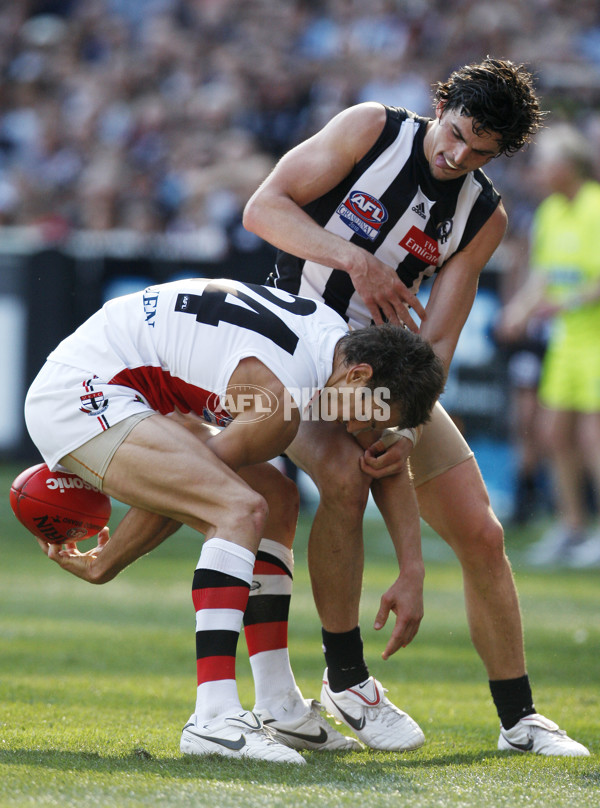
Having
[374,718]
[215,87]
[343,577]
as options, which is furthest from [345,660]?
[215,87]

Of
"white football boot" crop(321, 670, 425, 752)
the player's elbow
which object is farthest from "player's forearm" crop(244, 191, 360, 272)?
"white football boot" crop(321, 670, 425, 752)

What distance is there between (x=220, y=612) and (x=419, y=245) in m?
1.48

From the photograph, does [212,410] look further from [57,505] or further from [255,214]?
[255,214]

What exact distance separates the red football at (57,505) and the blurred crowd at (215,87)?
7294 millimetres

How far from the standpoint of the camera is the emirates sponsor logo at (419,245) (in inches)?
159

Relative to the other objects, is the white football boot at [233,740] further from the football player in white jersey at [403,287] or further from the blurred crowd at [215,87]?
the blurred crowd at [215,87]

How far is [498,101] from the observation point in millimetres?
3732

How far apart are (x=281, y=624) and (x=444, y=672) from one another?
1543 millimetres

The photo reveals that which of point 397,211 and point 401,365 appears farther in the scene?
point 397,211

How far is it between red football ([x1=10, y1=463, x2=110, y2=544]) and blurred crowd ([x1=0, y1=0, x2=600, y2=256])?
Answer: 287 inches

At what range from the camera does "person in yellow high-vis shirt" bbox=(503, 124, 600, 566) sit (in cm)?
875

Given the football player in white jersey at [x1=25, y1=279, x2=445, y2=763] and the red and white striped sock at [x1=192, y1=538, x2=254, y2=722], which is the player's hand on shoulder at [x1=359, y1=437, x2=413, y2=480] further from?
the red and white striped sock at [x1=192, y1=538, x2=254, y2=722]

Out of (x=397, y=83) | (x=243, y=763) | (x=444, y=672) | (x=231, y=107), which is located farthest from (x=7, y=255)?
(x=243, y=763)

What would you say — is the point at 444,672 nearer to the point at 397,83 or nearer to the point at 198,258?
the point at 198,258
